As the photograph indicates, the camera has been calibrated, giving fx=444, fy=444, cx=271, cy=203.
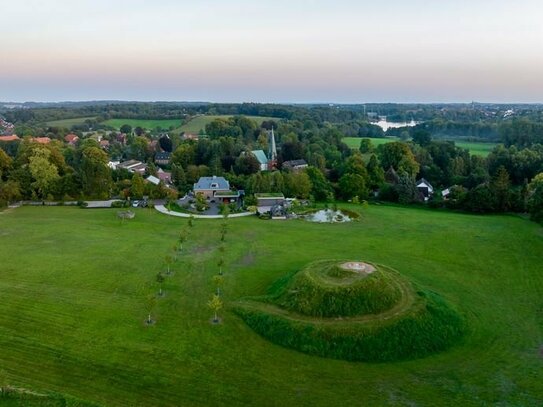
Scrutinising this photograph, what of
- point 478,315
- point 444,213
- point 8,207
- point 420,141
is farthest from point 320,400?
point 420,141

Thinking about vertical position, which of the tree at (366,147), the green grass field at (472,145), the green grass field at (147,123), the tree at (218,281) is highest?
the green grass field at (147,123)

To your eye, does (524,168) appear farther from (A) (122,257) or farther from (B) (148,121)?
(B) (148,121)

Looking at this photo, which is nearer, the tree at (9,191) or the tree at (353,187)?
the tree at (9,191)

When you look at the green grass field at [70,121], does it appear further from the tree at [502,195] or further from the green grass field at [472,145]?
the tree at [502,195]

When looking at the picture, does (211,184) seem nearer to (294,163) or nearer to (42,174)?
(294,163)

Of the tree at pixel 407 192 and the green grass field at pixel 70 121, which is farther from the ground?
the green grass field at pixel 70 121

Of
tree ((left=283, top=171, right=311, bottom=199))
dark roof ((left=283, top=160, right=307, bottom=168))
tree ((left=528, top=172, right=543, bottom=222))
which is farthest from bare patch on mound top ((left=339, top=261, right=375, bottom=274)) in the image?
dark roof ((left=283, top=160, right=307, bottom=168))

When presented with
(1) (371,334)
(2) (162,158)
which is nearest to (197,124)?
(2) (162,158)

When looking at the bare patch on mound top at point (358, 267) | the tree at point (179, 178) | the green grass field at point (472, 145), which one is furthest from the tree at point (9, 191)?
the green grass field at point (472, 145)
